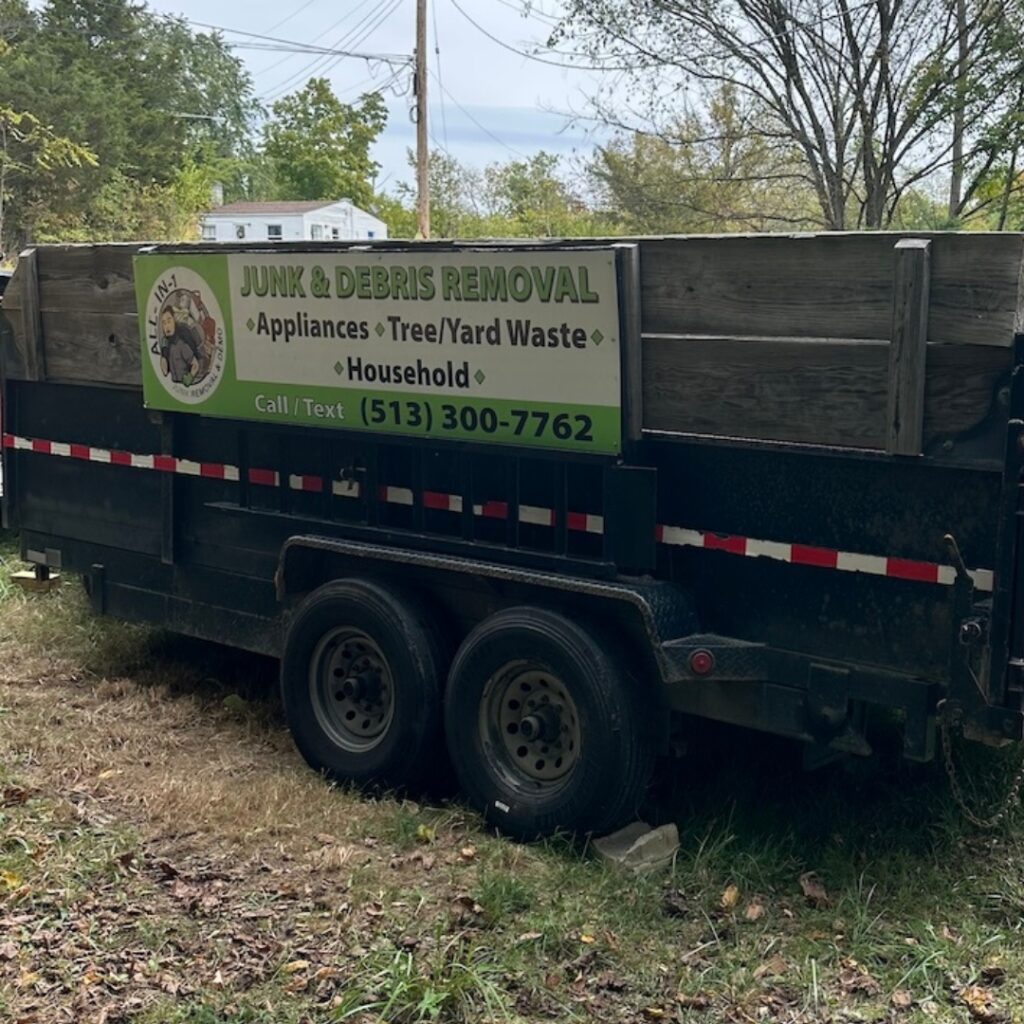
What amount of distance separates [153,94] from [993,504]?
1997 inches

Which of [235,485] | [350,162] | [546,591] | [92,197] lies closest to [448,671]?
[546,591]

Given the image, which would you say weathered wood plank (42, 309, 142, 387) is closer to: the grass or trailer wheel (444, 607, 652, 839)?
the grass

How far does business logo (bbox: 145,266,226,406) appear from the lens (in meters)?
6.04

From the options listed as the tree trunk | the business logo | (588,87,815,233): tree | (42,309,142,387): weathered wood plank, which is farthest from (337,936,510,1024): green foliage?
(588,87,815,233): tree

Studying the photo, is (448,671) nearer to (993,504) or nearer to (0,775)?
(0,775)

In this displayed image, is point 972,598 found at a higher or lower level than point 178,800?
higher

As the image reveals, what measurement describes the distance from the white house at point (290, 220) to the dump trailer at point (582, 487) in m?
53.7

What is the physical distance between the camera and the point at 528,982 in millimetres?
4039

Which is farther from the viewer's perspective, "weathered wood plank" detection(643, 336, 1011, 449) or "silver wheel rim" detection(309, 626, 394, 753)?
"silver wheel rim" detection(309, 626, 394, 753)

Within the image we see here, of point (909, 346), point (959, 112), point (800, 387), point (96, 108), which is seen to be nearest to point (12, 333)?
point (800, 387)

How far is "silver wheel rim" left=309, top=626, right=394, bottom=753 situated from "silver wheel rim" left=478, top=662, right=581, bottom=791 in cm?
55

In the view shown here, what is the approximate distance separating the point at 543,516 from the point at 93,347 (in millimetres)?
2701

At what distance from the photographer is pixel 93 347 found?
6711 mm

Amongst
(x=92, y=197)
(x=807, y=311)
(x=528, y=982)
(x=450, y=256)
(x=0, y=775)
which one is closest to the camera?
(x=528, y=982)
